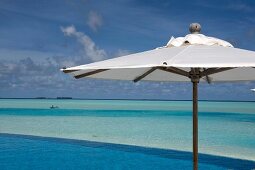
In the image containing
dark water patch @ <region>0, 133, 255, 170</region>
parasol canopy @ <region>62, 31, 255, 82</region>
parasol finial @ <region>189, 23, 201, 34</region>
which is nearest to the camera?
parasol canopy @ <region>62, 31, 255, 82</region>

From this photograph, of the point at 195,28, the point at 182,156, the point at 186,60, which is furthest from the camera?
the point at 182,156

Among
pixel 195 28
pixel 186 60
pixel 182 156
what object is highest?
pixel 195 28

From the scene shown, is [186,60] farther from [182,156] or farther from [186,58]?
[182,156]

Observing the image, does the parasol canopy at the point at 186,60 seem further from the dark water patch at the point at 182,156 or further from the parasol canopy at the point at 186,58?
the dark water patch at the point at 182,156

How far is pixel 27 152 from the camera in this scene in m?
12.3

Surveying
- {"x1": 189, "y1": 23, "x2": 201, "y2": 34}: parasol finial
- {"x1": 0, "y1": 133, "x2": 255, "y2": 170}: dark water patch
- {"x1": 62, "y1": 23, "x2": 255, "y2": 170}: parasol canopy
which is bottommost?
{"x1": 0, "y1": 133, "x2": 255, "y2": 170}: dark water patch

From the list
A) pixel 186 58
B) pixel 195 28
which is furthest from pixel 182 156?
pixel 186 58

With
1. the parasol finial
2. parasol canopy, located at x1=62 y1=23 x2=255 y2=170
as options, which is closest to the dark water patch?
parasol canopy, located at x1=62 y1=23 x2=255 y2=170

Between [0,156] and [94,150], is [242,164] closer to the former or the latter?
[94,150]

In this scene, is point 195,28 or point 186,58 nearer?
point 186,58

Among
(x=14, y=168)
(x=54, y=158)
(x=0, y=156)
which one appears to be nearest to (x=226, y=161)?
(x=54, y=158)

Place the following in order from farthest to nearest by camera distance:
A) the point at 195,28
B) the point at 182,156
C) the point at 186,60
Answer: the point at 182,156 < the point at 195,28 < the point at 186,60

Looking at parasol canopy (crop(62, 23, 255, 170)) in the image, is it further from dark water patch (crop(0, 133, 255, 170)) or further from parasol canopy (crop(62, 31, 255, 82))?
dark water patch (crop(0, 133, 255, 170))

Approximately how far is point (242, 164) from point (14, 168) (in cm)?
581
